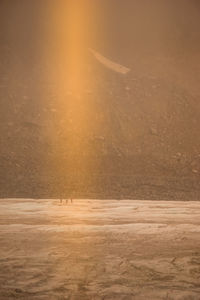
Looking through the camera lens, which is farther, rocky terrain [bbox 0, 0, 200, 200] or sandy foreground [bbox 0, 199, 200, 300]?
rocky terrain [bbox 0, 0, 200, 200]

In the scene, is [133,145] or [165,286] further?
[133,145]

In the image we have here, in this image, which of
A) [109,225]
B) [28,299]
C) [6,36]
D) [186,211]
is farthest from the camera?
[6,36]

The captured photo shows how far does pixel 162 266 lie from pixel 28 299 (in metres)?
0.97

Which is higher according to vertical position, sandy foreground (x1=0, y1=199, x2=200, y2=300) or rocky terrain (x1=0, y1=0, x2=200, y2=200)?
sandy foreground (x1=0, y1=199, x2=200, y2=300)

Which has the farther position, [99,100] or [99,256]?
[99,100]

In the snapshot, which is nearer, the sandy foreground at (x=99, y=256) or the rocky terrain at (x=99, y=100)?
the sandy foreground at (x=99, y=256)

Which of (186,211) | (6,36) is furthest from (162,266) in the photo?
(6,36)

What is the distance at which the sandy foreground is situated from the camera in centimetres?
229

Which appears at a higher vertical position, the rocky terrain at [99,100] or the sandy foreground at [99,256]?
the sandy foreground at [99,256]

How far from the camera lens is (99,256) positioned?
2.97 meters

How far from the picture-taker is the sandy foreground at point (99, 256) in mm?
2288

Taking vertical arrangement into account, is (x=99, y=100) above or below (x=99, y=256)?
below

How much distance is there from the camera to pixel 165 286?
2.36m

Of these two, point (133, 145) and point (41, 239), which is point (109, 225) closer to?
point (41, 239)
